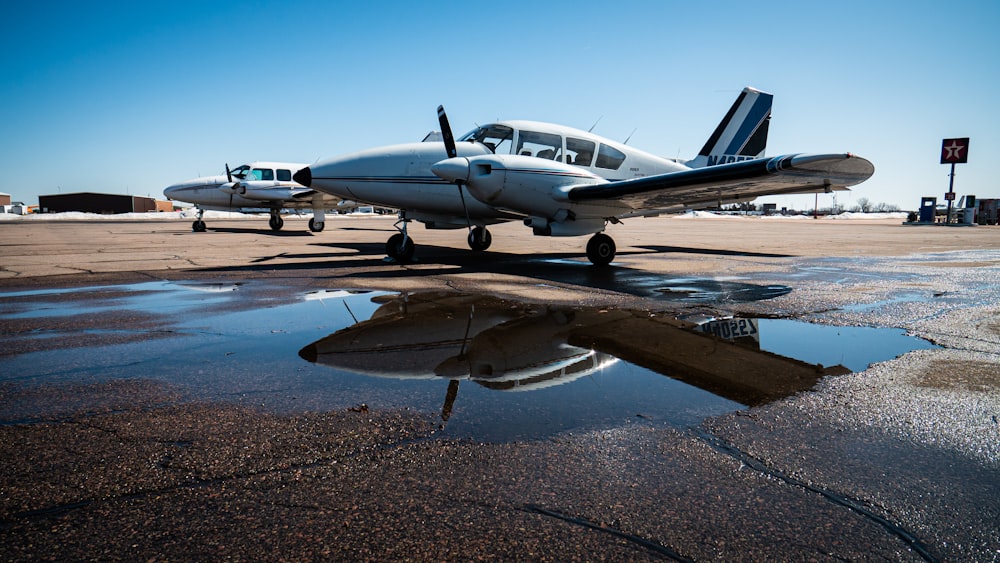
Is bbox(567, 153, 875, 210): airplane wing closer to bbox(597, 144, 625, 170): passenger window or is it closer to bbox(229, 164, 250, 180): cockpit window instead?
bbox(597, 144, 625, 170): passenger window

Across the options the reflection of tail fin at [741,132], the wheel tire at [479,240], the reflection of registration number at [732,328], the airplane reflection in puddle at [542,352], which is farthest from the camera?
the reflection of tail fin at [741,132]

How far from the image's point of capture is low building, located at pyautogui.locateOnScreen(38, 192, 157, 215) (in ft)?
299

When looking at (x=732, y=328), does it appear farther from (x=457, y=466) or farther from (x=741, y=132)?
(x=741, y=132)

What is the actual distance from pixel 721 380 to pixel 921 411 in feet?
3.58

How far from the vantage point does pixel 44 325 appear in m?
5.42

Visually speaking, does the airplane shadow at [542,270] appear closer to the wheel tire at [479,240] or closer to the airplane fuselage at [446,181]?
the wheel tire at [479,240]

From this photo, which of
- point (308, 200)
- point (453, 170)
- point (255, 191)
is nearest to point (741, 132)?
point (453, 170)

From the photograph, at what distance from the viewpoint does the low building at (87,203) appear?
9106 centimetres

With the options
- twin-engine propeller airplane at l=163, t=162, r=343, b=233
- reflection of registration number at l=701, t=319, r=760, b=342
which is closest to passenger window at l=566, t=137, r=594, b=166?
reflection of registration number at l=701, t=319, r=760, b=342

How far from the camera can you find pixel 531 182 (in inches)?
429

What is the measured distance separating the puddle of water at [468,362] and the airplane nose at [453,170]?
479cm

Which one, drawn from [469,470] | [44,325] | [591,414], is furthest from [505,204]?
[469,470]

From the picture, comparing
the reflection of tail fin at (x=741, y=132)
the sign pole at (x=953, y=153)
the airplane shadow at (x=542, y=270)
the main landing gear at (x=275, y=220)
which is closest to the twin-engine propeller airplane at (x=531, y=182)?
the airplane shadow at (x=542, y=270)

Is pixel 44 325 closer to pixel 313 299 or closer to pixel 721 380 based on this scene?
pixel 313 299
